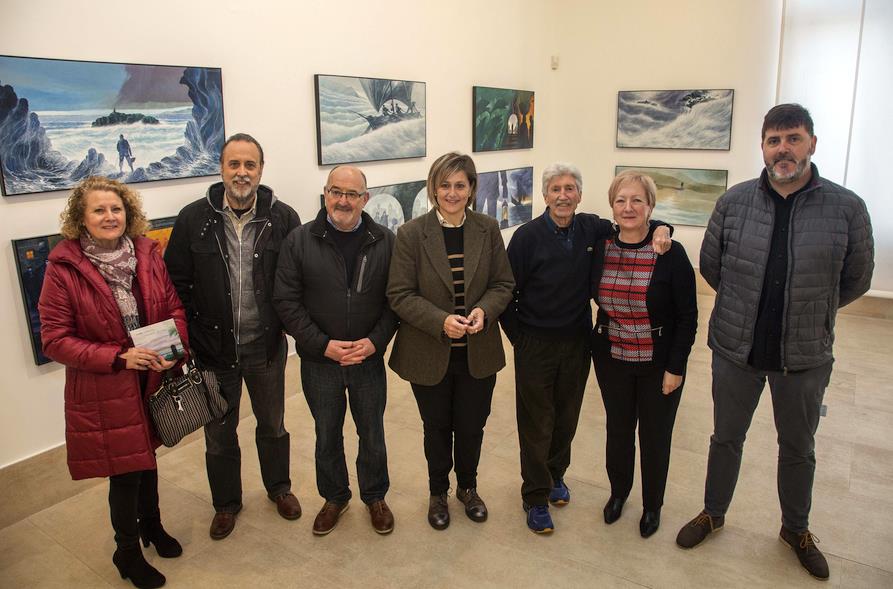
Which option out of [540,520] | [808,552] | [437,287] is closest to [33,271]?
[437,287]

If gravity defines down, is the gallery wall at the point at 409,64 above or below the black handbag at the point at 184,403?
above

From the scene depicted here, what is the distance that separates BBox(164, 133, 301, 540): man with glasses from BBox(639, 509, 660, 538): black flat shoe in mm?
2143

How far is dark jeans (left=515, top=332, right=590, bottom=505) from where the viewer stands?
3.46 meters

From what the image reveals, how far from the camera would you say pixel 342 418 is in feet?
11.9

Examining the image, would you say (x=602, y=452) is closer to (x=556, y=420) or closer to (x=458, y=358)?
(x=556, y=420)

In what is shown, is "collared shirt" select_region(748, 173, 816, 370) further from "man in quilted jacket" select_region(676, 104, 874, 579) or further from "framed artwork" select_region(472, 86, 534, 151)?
"framed artwork" select_region(472, 86, 534, 151)

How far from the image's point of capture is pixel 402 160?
20.6 feet

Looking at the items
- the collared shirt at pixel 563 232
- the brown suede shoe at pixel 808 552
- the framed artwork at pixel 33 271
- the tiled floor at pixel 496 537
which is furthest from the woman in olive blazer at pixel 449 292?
the framed artwork at pixel 33 271

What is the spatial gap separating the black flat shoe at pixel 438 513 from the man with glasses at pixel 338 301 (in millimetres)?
596

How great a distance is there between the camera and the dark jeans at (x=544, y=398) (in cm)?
346

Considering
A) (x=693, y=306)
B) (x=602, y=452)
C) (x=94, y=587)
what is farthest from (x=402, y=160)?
(x=94, y=587)

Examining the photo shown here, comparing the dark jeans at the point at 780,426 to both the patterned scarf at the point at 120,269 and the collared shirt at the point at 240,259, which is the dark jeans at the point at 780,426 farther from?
the patterned scarf at the point at 120,269

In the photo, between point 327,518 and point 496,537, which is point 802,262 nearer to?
point 496,537

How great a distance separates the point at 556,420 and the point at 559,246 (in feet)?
3.28
